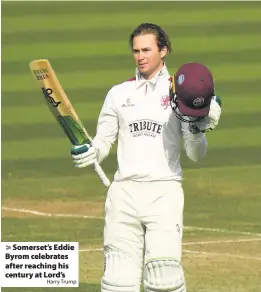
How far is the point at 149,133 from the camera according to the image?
28.9 ft

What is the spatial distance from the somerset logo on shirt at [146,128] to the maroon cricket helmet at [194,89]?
11.5 inches

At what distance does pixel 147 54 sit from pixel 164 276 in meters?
1.57

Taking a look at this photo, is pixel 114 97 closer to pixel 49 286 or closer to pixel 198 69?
pixel 198 69

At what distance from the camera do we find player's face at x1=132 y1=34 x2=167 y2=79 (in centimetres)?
885

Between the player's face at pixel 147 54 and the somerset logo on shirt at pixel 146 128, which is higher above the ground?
the player's face at pixel 147 54

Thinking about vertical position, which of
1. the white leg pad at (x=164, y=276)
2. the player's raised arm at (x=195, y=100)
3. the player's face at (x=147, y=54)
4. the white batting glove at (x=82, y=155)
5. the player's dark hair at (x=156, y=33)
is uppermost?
the player's dark hair at (x=156, y=33)

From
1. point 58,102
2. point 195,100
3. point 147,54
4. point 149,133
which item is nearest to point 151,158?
point 149,133

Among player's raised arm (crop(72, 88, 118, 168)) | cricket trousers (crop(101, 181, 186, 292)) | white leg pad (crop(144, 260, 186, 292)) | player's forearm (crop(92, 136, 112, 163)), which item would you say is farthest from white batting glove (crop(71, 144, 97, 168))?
white leg pad (crop(144, 260, 186, 292))

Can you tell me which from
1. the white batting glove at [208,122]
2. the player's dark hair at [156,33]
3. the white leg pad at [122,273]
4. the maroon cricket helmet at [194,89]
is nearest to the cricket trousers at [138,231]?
the white leg pad at [122,273]

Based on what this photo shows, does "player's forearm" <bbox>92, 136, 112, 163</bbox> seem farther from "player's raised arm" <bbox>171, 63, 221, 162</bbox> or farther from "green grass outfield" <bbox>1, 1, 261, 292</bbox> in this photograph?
"green grass outfield" <bbox>1, 1, 261, 292</bbox>

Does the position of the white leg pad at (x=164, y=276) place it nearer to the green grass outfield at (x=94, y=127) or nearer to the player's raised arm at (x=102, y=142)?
the player's raised arm at (x=102, y=142)

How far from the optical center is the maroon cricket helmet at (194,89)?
852 cm

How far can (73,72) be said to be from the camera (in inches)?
810

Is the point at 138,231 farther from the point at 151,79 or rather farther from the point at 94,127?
the point at 94,127
